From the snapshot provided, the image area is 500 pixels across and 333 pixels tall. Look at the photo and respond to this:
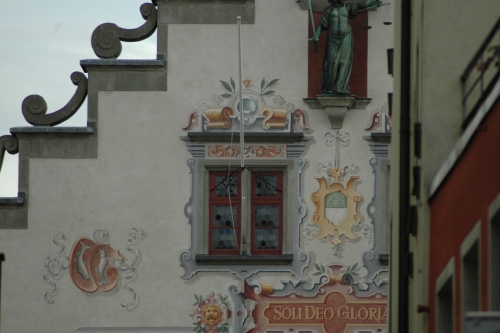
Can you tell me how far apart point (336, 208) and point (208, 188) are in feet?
5.64

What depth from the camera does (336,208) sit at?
20203mm

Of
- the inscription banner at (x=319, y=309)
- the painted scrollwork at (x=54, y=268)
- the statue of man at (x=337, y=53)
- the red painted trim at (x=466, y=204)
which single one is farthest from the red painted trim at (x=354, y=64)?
the red painted trim at (x=466, y=204)

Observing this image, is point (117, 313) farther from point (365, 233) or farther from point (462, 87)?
point (462, 87)

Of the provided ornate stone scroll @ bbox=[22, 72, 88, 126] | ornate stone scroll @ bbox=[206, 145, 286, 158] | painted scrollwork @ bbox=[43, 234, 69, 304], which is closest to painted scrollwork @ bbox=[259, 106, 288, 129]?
ornate stone scroll @ bbox=[206, 145, 286, 158]

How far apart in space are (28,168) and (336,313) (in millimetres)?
4498

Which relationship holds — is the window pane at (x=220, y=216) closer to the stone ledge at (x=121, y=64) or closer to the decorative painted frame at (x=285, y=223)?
the decorative painted frame at (x=285, y=223)

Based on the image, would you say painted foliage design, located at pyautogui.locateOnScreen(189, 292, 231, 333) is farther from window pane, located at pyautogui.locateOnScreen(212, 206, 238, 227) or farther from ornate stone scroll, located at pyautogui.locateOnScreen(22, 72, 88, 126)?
ornate stone scroll, located at pyautogui.locateOnScreen(22, 72, 88, 126)

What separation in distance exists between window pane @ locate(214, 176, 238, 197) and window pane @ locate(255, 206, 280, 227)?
0.39 m

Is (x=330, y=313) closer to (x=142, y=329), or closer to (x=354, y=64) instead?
(x=142, y=329)

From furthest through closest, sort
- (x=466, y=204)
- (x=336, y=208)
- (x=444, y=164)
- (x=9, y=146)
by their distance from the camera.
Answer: (x=9, y=146) < (x=336, y=208) < (x=444, y=164) < (x=466, y=204)

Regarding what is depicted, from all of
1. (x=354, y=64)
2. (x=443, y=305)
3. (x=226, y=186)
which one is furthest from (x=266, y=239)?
(x=443, y=305)

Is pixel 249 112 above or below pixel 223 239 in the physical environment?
above

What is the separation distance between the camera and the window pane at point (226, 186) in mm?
20375

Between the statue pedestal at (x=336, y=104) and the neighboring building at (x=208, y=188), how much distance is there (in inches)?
0.8
